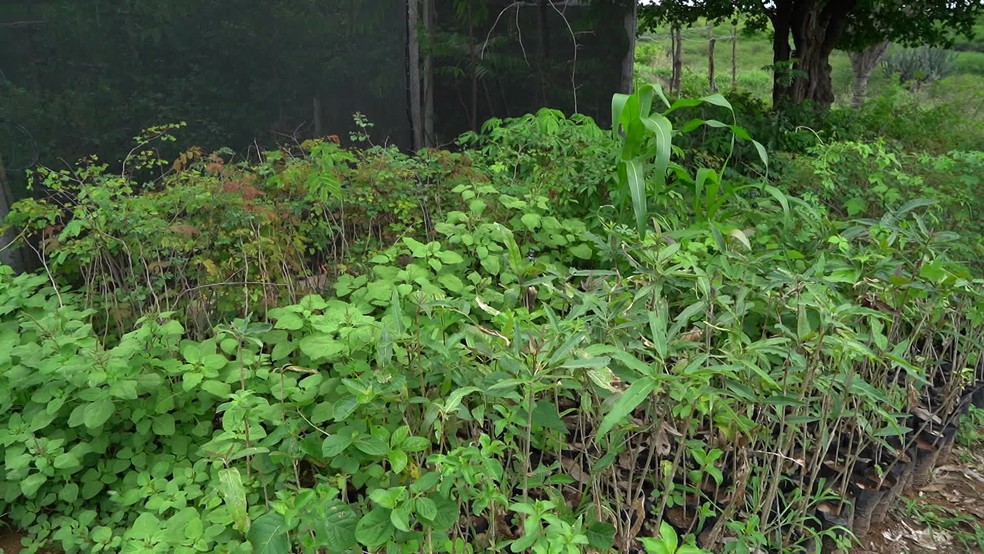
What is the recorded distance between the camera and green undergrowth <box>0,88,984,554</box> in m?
1.50

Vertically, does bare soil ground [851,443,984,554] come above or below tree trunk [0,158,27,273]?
below

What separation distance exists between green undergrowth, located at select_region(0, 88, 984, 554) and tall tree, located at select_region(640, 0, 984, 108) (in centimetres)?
428

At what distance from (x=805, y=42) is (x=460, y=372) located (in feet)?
21.0

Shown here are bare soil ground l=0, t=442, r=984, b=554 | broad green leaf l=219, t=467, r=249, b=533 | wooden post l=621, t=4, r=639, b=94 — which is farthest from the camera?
wooden post l=621, t=4, r=639, b=94

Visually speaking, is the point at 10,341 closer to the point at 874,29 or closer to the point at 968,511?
the point at 968,511

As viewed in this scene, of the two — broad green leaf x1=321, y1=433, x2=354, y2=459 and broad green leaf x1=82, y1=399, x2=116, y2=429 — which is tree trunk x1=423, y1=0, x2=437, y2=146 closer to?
broad green leaf x1=82, y1=399, x2=116, y2=429

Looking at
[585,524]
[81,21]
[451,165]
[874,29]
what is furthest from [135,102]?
[874,29]

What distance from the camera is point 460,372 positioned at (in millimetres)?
1648

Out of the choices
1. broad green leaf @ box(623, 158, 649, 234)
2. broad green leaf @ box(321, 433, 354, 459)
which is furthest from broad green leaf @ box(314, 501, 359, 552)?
broad green leaf @ box(623, 158, 649, 234)

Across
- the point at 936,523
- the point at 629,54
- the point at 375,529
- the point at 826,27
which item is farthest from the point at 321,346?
the point at 826,27

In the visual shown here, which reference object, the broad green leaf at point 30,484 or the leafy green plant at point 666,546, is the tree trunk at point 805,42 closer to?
the leafy green plant at point 666,546

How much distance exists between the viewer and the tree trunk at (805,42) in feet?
21.6

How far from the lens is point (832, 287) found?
78.3 inches

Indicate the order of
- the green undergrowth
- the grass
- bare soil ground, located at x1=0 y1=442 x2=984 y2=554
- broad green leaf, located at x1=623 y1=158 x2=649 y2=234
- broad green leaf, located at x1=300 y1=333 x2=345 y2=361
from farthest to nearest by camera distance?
the grass → broad green leaf, located at x1=623 y1=158 x2=649 y2=234 → bare soil ground, located at x1=0 y1=442 x2=984 y2=554 → broad green leaf, located at x1=300 y1=333 x2=345 y2=361 → the green undergrowth
